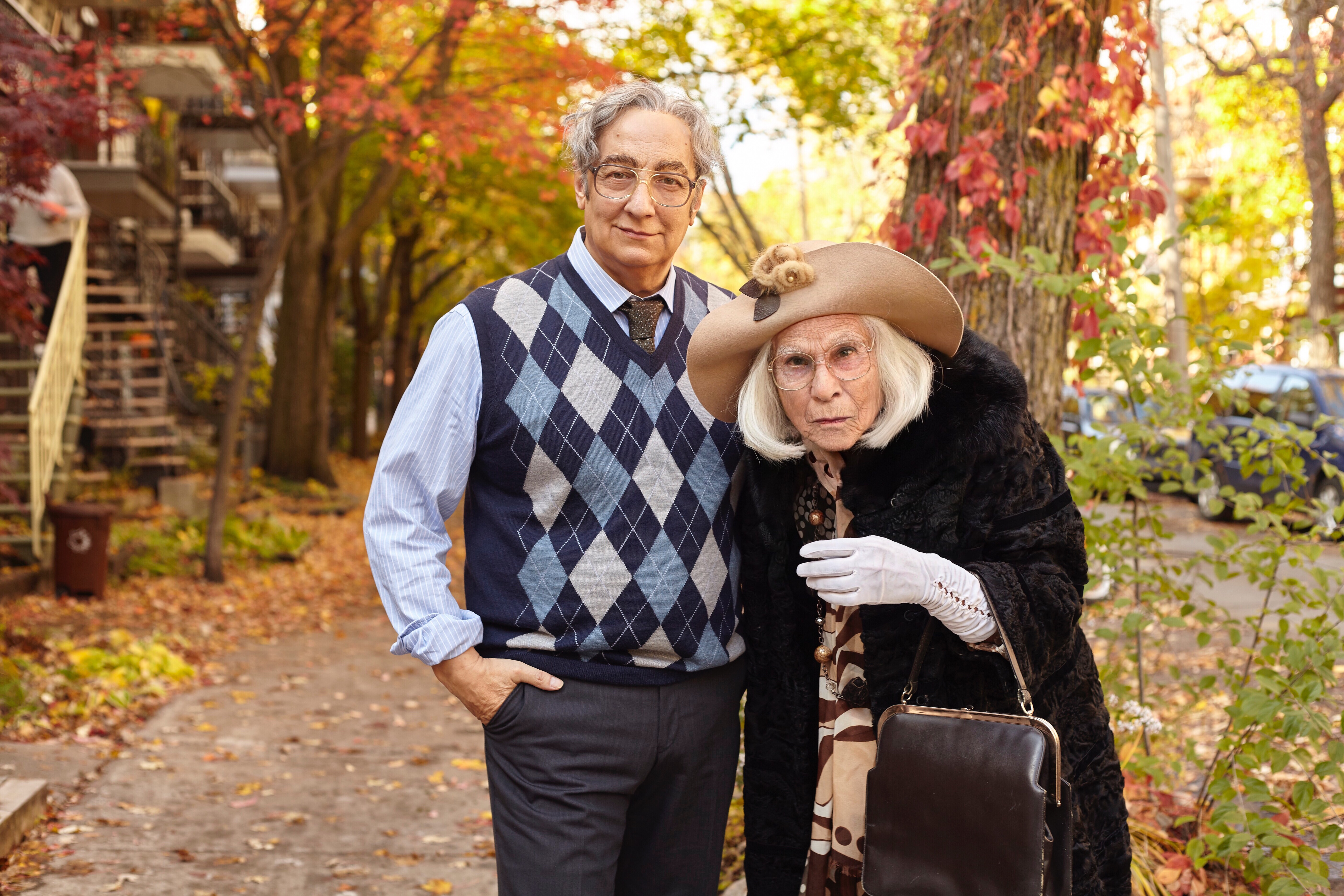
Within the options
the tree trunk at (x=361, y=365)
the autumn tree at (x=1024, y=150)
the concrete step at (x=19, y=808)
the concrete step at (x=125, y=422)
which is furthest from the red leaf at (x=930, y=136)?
the tree trunk at (x=361, y=365)

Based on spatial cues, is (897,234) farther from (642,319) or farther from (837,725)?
(837,725)

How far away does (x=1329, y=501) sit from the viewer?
21.9ft

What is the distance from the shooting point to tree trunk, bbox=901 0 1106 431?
3820mm

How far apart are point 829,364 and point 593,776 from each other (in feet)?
3.12

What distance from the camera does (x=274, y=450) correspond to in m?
15.9

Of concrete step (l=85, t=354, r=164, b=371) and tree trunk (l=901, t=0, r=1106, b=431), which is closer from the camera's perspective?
tree trunk (l=901, t=0, r=1106, b=431)

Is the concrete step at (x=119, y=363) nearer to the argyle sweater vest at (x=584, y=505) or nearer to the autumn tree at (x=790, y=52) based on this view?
the autumn tree at (x=790, y=52)

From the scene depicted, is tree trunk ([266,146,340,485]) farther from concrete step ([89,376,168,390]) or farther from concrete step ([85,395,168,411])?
concrete step ([85,395,168,411])

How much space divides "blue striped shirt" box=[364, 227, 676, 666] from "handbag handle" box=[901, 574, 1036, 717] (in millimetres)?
859

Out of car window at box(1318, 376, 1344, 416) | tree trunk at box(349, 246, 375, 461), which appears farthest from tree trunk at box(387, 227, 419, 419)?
car window at box(1318, 376, 1344, 416)

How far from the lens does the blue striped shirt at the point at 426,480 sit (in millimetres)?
2234

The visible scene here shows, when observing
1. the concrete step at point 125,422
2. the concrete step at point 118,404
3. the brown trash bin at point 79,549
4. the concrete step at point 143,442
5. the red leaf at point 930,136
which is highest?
the red leaf at point 930,136

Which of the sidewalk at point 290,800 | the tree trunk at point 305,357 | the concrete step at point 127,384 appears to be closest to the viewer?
the sidewalk at point 290,800

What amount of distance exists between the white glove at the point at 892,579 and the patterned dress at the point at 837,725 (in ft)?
0.94
